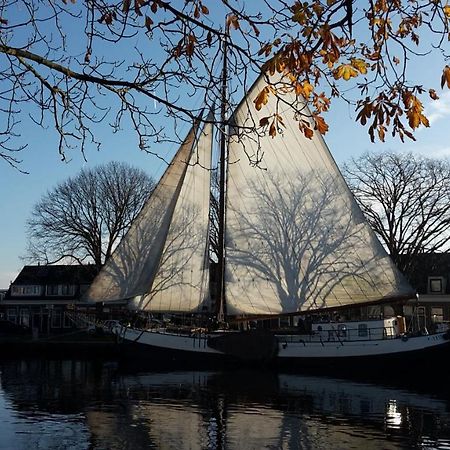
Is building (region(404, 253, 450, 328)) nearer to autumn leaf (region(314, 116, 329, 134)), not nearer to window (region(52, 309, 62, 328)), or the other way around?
window (region(52, 309, 62, 328))

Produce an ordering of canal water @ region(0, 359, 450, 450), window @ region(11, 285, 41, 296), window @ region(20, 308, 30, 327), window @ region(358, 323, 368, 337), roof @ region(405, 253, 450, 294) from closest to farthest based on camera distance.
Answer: canal water @ region(0, 359, 450, 450) < window @ region(358, 323, 368, 337) < roof @ region(405, 253, 450, 294) < window @ region(20, 308, 30, 327) < window @ region(11, 285, 41, 296)

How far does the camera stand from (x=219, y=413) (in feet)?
60.8

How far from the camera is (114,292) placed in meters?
34.9

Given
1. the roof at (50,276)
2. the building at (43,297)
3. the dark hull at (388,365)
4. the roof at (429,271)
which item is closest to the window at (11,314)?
the building at (43,297)

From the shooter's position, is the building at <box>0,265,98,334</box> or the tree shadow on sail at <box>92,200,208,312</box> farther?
the building at <box>0,265,98,334</box>

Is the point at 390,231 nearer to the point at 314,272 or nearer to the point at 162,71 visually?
the point at 314,272

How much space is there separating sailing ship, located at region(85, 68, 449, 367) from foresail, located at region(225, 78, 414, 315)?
0.17 ft

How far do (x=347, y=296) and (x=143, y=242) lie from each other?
11455 millimetres

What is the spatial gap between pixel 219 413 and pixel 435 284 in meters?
40.7

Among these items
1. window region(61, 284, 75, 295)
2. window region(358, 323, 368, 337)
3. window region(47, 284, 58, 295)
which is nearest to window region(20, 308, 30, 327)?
window region(47, 284, 58, 295)

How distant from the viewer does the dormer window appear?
54.8 metres

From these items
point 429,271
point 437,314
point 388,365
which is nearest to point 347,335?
point 388,365

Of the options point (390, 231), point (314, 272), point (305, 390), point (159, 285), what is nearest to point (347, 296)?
point (314, 272)

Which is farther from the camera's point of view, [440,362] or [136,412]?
[440,362]
